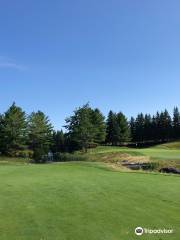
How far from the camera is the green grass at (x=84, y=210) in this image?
1034 cm

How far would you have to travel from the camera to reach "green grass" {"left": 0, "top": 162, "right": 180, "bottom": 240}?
10.3m

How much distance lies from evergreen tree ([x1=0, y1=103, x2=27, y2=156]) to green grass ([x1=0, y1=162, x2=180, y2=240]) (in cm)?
6092

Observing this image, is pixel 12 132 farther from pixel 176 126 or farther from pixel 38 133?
pixel 176 126

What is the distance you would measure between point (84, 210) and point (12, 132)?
221 ft

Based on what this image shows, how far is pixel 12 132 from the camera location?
78.7 metres

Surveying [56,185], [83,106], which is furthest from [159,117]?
[56,185]

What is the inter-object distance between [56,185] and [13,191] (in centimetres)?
249

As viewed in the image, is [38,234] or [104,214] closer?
[38,234]

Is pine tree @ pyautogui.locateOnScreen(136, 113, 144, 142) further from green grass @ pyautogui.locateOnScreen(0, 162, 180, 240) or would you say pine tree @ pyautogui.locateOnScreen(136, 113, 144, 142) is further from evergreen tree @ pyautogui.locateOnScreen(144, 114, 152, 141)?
green grass @ pyautogui.locateOnScreen(0, 162, 180, 240)

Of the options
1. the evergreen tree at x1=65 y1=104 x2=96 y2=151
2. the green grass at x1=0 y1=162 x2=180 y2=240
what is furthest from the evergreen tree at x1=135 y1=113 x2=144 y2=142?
the green grass at x1=0 y1=162 x2=180 y2=240

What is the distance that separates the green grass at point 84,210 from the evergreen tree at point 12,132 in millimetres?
60917

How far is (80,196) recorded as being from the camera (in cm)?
1550

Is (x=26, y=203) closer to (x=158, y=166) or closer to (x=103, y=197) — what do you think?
(x=103, y=197)
